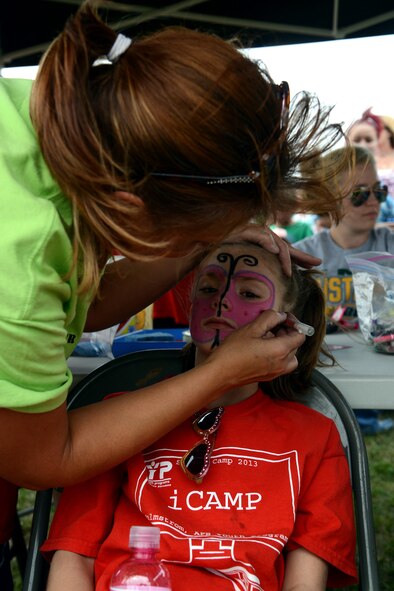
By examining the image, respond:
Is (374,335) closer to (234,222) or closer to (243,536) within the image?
(243,536)

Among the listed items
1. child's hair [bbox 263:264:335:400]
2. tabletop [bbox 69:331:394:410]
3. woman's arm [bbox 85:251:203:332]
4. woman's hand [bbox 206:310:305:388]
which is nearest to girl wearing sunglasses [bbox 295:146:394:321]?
tabletop [bbox 69:331:394:410]

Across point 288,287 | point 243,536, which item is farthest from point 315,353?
point 243,536

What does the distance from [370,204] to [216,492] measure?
2133mm

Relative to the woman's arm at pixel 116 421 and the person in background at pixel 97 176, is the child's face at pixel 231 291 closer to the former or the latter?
the woman's arm at pixel 116 421

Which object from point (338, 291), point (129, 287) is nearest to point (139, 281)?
point (129, 287)

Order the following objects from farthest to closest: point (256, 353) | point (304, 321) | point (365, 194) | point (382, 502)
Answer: point (382, 502)
point (365, 194)
point (304, 321)
point (256, 353)

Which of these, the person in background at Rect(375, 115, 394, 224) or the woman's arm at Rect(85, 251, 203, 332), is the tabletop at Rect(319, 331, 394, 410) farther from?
the person in background at Rect(375, 115, 394, 224)

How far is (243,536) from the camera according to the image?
133cm

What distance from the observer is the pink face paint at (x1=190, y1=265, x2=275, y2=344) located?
4.97 ft

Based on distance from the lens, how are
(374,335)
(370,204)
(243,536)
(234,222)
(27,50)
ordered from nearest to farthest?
(234,222) → (243,536) → (374,335) → (370,204) → (27,50)

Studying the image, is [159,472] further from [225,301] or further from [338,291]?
[338,291]

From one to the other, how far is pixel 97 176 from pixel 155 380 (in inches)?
31.7

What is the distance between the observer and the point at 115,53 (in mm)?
1030

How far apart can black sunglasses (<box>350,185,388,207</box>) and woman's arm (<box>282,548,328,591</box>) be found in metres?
2.05
